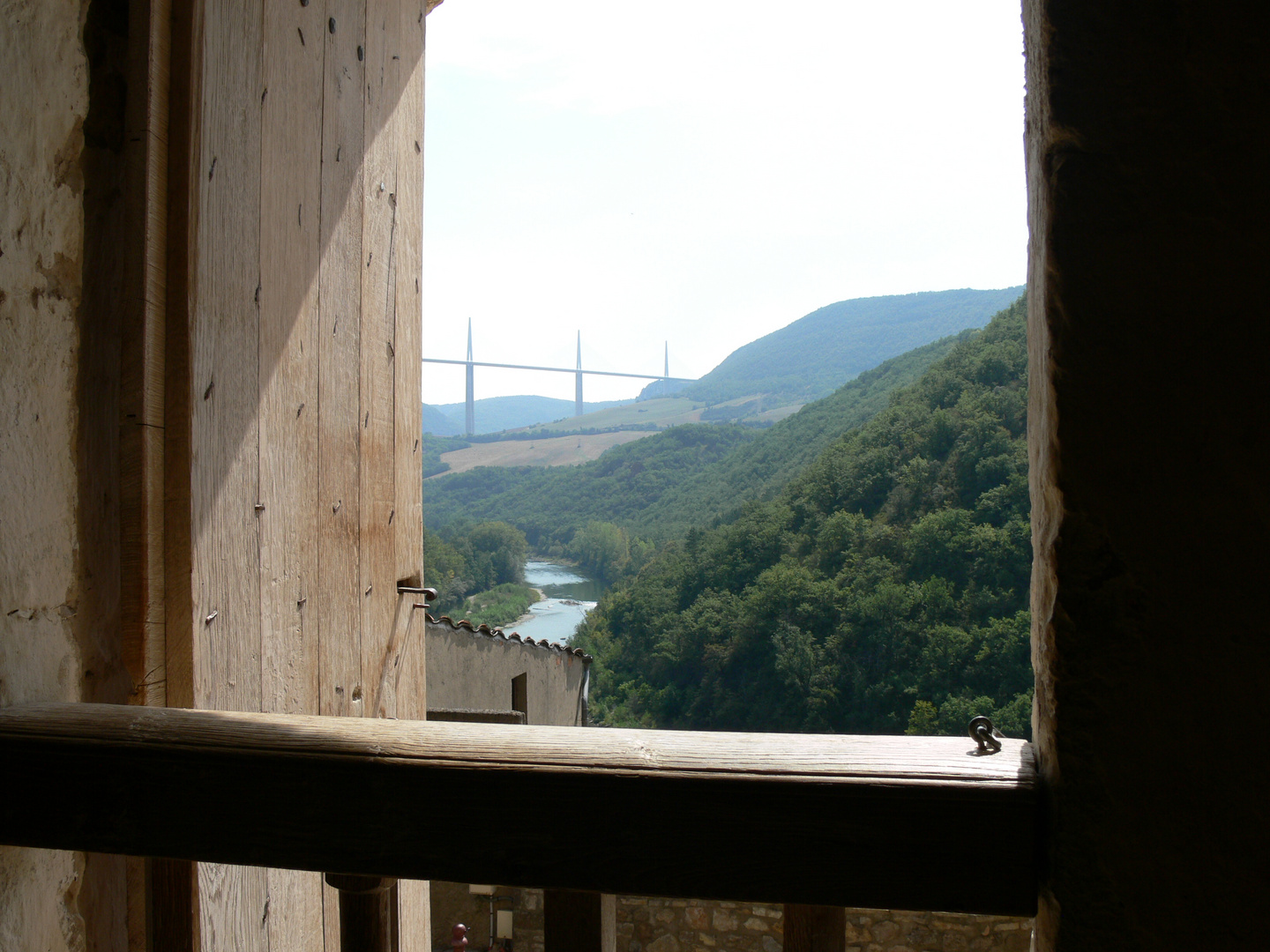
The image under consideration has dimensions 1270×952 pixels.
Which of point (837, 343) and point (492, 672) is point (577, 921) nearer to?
point (492, 672)

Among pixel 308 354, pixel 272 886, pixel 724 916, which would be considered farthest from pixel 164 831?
pixel 724 916

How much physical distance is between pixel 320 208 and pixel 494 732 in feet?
2.84

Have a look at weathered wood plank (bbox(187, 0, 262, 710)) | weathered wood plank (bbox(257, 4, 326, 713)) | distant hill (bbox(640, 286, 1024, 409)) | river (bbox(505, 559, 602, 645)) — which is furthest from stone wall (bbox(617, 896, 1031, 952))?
distant hill (bbox(640, 286, 1024, 409))

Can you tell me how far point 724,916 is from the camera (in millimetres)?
4422

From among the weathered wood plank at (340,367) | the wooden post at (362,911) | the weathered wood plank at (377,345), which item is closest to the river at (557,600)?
the weathered wood plank at (377,345)

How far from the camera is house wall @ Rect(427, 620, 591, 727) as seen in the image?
6.96 meters

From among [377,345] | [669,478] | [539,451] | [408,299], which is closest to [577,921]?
[377,345]

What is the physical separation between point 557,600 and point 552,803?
37.9 m

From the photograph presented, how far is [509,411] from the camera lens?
9569cm

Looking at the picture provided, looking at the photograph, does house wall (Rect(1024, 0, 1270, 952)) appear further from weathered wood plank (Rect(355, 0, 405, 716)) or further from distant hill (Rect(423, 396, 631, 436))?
distant hill (Rect(423, 396, 631, 436))

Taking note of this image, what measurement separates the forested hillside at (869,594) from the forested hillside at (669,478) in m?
7.24

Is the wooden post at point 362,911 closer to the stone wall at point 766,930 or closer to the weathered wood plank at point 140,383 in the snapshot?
the weathered wood plank at point 140,383

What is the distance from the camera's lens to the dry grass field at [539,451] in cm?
5862

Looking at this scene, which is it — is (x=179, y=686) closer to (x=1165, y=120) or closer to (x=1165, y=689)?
(x=1165, y=689)
